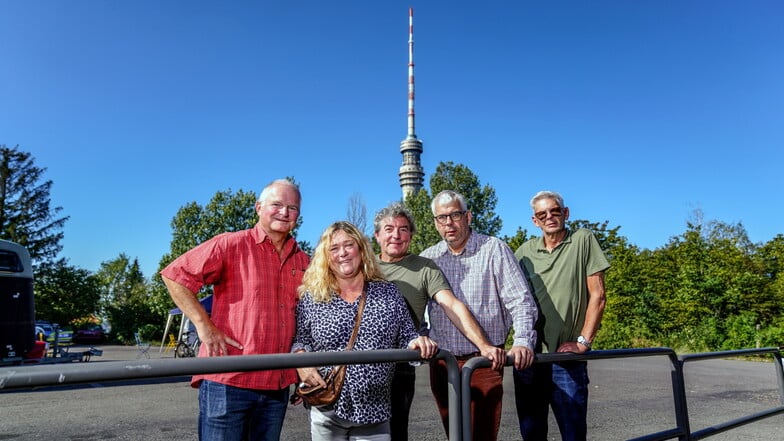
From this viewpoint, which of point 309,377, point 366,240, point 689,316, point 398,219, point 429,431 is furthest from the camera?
point 689,316

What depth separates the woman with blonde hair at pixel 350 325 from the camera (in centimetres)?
233

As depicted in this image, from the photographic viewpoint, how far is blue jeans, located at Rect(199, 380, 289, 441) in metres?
2.41

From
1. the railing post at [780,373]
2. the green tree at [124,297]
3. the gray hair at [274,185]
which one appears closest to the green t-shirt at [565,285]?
the gray hair at [274,185]

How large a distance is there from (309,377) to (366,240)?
662 millimetres

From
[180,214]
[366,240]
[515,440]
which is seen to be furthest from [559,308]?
[180,214]

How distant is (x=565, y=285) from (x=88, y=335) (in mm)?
45540

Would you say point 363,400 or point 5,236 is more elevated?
point 5,236

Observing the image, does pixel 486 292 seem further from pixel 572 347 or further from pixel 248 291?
pixel 248 291

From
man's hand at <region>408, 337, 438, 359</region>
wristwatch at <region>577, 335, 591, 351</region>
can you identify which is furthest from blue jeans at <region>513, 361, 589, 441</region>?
man's hand at <region>408, 337, 438, 359</region>

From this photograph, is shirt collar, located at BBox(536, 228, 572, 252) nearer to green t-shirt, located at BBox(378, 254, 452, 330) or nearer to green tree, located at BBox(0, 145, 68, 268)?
green t-shirt, located at BBox(378, 254, 452, 330)

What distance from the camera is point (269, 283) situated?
101 inches

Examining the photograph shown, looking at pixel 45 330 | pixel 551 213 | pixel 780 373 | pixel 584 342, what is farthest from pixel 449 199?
pixel 45 330

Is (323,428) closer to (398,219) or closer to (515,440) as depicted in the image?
(398,219)

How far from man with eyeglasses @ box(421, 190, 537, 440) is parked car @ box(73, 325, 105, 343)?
45117 millimetres
